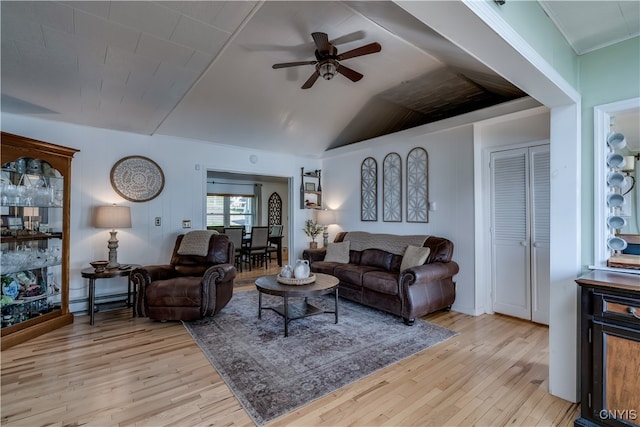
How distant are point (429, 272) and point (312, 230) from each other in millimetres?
2970

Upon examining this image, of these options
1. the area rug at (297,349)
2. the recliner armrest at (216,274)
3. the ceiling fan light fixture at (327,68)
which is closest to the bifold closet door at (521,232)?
→ the area rug at (297,349)

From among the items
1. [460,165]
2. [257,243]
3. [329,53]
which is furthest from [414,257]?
[257,243]

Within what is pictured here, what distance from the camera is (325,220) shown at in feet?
19.6

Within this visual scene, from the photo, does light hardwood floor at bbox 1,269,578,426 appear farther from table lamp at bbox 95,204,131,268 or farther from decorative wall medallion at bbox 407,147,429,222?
decorative wall medallion at bbox 407,147,429,222

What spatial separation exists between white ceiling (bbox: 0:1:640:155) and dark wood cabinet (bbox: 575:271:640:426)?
163 cm

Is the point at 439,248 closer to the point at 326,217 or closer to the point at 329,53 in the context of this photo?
the point at 326,217

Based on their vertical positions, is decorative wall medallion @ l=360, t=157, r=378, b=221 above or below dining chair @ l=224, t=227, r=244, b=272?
above

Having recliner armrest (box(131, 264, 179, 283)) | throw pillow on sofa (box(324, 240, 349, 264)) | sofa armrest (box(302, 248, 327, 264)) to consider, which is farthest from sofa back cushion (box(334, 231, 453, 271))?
recliner armrest (box(131, 264, 179, 283))

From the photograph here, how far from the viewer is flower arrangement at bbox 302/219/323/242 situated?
6039 millimetres

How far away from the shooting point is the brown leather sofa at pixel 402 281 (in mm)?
3373

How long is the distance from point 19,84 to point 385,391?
4.13 m

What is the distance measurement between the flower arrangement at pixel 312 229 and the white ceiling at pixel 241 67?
156 centimetres

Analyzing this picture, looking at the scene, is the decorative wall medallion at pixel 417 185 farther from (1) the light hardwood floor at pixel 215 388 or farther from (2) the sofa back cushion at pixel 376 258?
(1) the light hardwood floor at pixel 215 388

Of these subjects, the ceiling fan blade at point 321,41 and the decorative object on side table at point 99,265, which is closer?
the ceiling fan blade at point 321,41
